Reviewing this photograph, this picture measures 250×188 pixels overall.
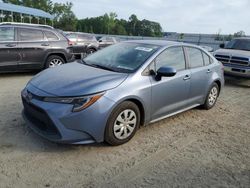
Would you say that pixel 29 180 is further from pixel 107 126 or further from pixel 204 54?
pixel 204 54

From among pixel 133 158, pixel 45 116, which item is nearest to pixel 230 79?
pixel 133 158

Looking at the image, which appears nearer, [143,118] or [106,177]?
[106,177]

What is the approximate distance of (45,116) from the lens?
3.64 meters

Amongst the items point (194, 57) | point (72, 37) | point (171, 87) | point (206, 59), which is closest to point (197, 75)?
point (194, 57)

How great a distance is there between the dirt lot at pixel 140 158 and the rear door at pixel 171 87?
0.40 meters

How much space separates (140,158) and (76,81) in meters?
1.40

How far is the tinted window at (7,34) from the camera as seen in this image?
809cm

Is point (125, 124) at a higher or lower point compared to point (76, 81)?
lower

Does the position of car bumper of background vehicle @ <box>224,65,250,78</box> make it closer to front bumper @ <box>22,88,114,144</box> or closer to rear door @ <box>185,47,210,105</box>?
rear door @ <box>185,47,210,105</box>

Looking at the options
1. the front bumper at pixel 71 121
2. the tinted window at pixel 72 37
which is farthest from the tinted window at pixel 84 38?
the front bumper at pixel 71 121

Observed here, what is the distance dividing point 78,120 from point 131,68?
1.30 metres

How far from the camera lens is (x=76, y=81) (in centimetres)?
394

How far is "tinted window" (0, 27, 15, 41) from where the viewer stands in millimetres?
8086

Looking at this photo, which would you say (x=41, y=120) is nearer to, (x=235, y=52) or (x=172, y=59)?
(x=172, y=59)
